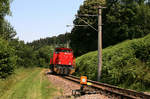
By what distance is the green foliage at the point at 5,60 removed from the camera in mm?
18234

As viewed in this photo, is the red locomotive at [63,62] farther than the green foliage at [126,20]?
No

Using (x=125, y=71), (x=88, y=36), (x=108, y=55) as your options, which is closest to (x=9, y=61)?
(x=108, y=55)

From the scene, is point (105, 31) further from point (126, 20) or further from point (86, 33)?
point (86, 33)

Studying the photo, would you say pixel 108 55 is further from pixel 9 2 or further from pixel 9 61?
pixel 9 2

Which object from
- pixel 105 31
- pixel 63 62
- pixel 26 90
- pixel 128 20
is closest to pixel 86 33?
pixel 105 31

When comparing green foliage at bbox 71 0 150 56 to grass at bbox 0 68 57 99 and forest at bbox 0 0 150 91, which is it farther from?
grass at bbox 0 68 57 99

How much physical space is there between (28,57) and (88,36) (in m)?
21.0

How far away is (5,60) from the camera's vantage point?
18531 millimetres

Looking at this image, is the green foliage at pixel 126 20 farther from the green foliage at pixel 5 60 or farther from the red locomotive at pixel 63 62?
the green foliage at pixel 5 60

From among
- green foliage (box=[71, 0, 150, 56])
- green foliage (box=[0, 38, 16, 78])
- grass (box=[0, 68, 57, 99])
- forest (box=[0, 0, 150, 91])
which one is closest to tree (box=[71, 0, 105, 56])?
forest (box=[0, 0, 150, 91])

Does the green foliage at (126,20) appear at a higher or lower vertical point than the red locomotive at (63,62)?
higher

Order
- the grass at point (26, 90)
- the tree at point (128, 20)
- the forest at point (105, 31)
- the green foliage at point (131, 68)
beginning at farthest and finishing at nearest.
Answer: the tree at point (128, 20) → the forest at point (105, 31) → the green foliage at point (131, 68) → the grass at point (26, 90)

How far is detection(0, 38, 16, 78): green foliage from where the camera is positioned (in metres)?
18.2

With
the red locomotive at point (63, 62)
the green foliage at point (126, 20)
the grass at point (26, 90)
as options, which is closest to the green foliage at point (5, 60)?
the grass at point (26, 90)
